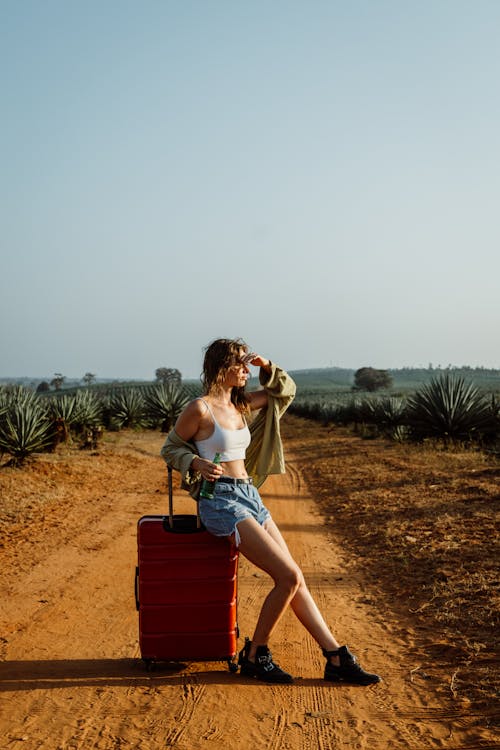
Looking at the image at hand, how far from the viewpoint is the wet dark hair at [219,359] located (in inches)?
163

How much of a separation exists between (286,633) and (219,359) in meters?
2.08

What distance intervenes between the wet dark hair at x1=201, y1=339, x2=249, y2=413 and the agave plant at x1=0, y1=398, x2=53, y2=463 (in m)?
9.91

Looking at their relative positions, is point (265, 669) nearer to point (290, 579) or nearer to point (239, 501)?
point (290, 579)

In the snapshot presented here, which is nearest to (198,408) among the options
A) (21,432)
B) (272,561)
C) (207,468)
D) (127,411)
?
(207,468)

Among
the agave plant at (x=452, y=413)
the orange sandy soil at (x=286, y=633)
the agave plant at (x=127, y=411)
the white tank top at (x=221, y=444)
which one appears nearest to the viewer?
the orange sandy soil at (x=286, y=633)

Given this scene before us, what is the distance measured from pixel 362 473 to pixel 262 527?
9.85 metres

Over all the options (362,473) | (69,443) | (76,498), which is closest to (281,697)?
(76,498)

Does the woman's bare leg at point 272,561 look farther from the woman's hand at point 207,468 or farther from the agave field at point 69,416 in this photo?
the agave field at point 69,416

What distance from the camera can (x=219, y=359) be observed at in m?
4.16

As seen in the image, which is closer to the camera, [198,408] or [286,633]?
[198,408]

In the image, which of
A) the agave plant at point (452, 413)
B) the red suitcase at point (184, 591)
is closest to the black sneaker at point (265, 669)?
the red suitcase at point (184, 591)

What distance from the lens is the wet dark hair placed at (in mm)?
4141

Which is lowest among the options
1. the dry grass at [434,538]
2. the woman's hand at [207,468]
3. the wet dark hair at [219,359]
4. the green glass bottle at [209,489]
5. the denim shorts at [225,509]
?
the dry grass at [434,538]

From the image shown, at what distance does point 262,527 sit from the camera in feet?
13.1
